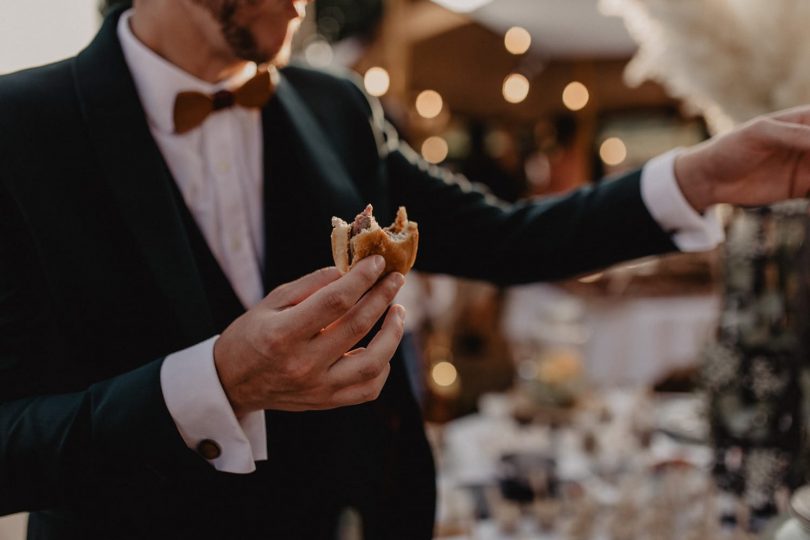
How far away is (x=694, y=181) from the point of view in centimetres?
116

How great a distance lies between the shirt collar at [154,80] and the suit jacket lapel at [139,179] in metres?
0.07

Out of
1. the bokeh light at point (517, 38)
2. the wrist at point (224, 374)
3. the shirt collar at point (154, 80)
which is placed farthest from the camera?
the bokeh light at point (517, 38)

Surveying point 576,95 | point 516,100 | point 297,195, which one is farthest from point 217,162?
point 576,95

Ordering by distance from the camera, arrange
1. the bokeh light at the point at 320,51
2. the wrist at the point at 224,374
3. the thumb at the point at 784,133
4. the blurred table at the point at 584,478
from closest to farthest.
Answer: the wrist at the point at 224,374
the thumb at the point at 784,133
the blurred table at the point at 584,478
the bokeh light at the point at 320,51

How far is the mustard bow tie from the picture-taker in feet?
3.73

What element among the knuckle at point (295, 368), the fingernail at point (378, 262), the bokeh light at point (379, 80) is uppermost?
the bokeh light at point (379, 80)

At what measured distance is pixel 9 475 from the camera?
0.85 meters

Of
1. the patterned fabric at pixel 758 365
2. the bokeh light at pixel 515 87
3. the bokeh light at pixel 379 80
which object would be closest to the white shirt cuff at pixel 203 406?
the patterned fabric at pixel 758 365

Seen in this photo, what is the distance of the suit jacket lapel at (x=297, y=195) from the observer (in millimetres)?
1133

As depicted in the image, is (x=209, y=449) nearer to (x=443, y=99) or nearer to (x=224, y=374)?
(x=224, y=374)

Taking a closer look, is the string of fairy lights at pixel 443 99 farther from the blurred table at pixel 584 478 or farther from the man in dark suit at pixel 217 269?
the man in dark suit at pixel 217 269

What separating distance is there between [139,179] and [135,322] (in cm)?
22

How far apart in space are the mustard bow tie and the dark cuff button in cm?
56

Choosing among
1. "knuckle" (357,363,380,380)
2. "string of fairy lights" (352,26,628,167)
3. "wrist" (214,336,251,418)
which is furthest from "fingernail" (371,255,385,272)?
"string of fairy lights" (352,26,628,167)
